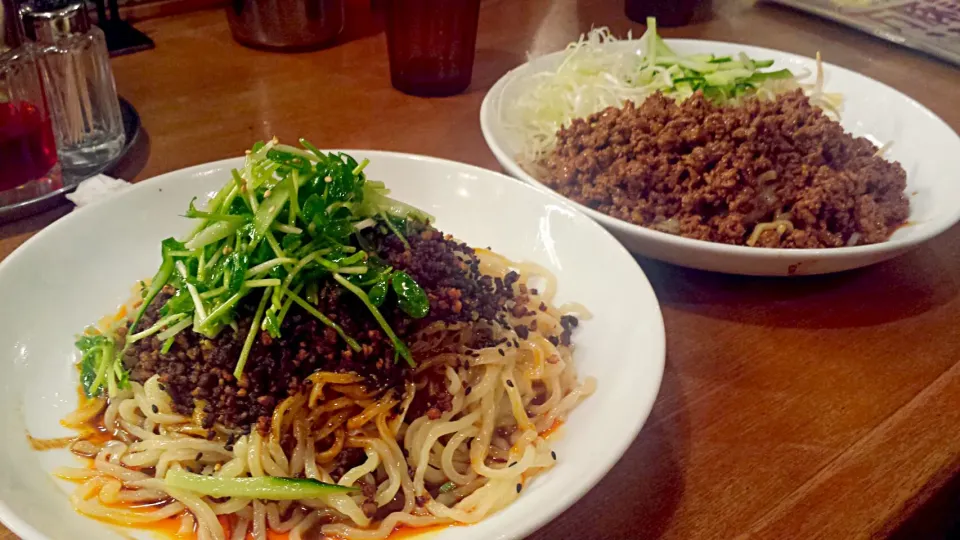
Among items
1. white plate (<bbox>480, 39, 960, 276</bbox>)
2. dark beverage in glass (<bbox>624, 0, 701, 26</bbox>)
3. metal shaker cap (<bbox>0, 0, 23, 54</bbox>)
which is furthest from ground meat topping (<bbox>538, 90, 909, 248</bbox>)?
metal shaker cap (<bbox>0, 0, 23, 54</bbox>)

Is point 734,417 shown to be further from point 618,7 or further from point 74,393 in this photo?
point 618,7

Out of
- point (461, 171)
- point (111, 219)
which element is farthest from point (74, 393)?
point (461, 171)

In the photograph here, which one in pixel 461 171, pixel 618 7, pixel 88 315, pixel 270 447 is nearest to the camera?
pixel 270 447

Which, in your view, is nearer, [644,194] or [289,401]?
[289,401]

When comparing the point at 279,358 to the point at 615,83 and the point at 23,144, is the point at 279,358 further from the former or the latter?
the point at 615,83

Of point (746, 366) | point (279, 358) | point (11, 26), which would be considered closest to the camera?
point (279, 358)

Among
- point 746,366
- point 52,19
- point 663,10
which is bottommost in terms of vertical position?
point 746,366

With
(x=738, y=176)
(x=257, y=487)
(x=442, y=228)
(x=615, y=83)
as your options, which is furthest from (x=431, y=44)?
(x=257, y=487)
